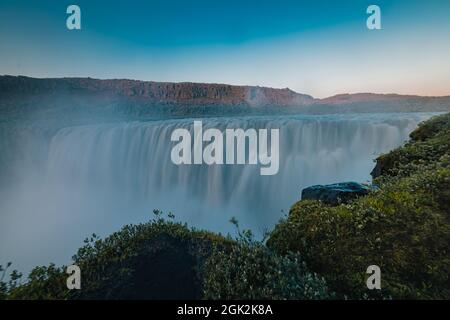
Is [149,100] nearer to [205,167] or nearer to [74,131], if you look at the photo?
[74,131]

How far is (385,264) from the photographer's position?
2.63 metres

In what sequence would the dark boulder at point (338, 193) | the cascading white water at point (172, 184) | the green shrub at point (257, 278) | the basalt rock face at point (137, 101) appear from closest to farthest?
the green shrub at point (257, 278)
the dark boulder at point (338, 193)
the cascading white water at point (172, 184)
the basalt rock face at point (137, 101)

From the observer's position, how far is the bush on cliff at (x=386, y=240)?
2480 millimetres

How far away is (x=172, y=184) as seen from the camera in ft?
56.4

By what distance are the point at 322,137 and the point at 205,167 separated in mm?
7837

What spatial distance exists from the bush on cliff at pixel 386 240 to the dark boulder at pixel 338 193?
0.49 metres

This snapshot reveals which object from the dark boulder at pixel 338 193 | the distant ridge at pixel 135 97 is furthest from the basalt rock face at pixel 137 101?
the dark boulder at pixel 338 193

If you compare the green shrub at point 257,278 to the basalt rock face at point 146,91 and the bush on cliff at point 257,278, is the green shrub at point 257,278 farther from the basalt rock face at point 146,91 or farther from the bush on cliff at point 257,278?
the basalt rock face at point 146,91

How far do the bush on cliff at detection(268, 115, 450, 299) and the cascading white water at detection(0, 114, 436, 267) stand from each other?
762cm

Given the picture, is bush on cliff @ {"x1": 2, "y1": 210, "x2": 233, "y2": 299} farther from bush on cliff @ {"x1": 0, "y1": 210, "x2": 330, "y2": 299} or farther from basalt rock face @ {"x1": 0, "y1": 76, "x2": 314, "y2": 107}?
basalt rock face @ {"x1": 0, "y1": 76, "x2": 314, "y2": 107}

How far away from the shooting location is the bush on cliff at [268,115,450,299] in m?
2.48

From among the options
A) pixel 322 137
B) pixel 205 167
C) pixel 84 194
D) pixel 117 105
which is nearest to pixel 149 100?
pixel 117 105

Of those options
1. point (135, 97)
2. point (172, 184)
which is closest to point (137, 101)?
point (135, 97)

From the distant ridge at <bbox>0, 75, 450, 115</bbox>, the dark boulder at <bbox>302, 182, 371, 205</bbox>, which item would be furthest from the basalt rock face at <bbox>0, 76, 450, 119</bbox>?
the dark boulder at <bbox>302, 182, 371, 205</bbox>
